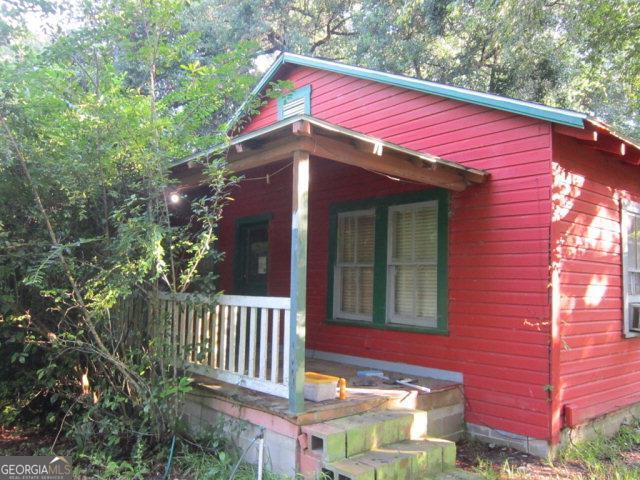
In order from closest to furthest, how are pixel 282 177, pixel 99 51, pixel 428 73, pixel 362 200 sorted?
pixel 99 51 → pixel 362 200 → pixel 282 177 → pixel 428 73

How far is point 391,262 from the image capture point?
619 centimetres

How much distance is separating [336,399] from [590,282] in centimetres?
315

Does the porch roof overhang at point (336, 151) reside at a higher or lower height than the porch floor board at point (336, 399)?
higher

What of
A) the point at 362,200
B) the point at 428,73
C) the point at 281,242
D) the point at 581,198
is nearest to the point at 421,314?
the point at 362,200

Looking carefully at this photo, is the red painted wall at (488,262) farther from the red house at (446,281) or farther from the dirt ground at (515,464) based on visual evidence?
the dirt ground at (515,464)

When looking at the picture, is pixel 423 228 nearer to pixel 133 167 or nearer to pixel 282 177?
pixel 282 177

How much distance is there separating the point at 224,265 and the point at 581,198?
592 cm

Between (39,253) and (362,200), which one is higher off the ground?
(362,200)

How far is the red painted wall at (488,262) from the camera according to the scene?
4.85m

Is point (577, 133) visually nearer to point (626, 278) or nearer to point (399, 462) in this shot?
point (626, 278)

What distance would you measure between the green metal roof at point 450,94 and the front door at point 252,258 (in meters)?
2.55

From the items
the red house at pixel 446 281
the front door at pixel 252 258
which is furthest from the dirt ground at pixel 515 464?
the front door at pixel 252 258

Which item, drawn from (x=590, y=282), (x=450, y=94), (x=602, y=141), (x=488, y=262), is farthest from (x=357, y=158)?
(x=590, y=282)

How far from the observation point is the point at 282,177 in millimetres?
7805
